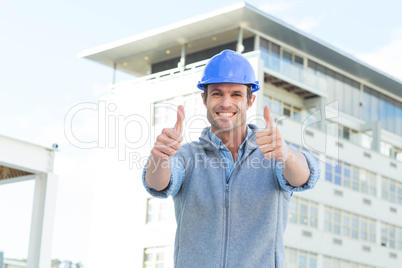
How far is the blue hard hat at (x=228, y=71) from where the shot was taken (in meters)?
3.74

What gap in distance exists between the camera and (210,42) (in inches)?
1817

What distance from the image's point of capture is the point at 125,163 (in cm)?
4825

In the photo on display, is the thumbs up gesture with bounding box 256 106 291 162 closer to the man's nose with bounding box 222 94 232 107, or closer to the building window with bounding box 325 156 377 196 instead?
the man's nose with bounding box 222 94 232 107

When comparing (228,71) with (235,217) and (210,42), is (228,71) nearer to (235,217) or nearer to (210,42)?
(235,217)

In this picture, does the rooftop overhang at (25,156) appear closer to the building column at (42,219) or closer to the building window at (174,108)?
the building column at (42,219)

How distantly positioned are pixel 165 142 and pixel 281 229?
2.68 feet

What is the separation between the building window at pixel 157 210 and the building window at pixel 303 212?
7.75 m

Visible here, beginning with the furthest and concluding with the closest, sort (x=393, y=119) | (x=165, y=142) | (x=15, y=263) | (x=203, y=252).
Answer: (x=393, y=119)
(x=15, y=263)
(x=203, y=252)
(x=165, y=142)

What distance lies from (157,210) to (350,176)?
520 inches

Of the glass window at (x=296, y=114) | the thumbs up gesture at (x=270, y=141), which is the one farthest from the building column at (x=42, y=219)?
the glass window at (x=296, y=114)

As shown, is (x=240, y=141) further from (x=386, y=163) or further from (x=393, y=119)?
(x=393, y=119)

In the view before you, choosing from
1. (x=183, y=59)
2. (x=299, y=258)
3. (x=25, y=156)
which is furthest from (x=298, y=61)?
(x=25, y=156)

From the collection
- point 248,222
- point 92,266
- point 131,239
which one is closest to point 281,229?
point 248,222

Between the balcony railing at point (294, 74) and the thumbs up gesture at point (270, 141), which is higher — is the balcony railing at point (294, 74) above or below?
above
